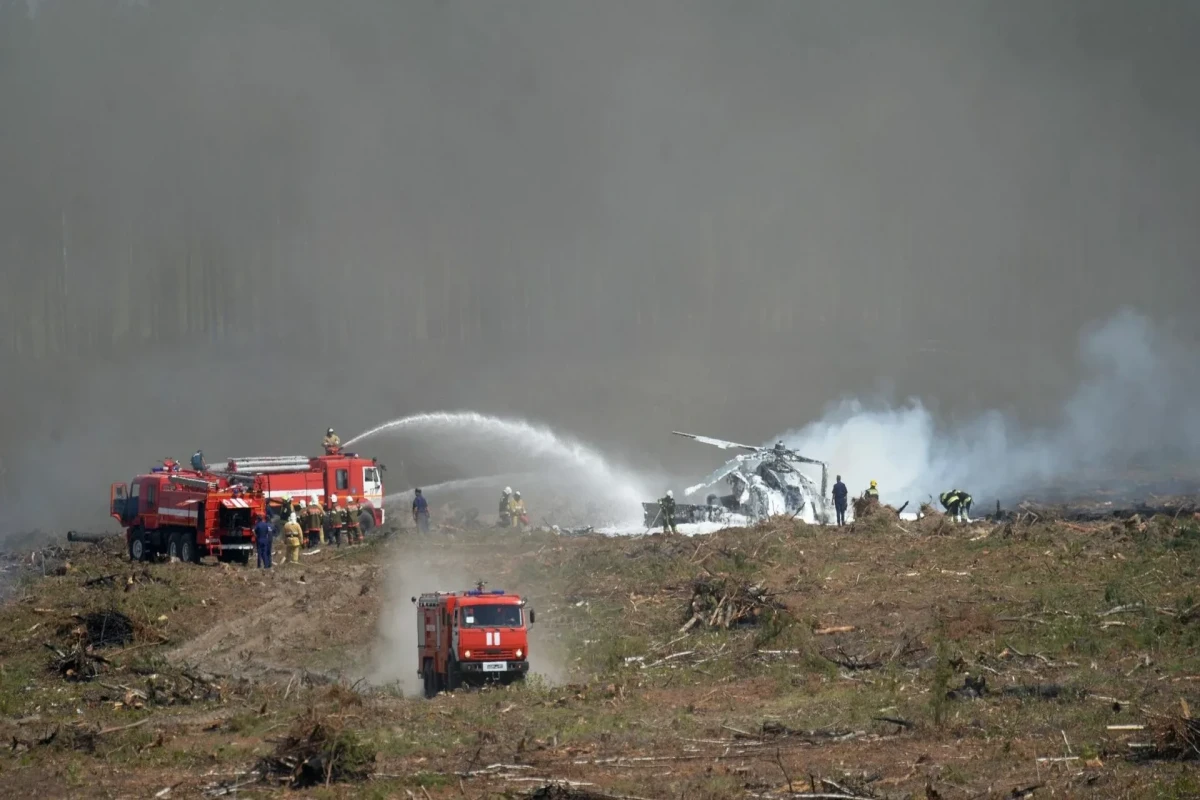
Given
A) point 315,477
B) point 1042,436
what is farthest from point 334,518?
point 1042,436

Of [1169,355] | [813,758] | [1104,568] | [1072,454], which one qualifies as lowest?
[813,758]

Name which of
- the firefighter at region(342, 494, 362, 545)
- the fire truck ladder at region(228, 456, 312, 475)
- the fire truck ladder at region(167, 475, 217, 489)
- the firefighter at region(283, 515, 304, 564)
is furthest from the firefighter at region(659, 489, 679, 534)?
the fire truck ladder at region(167, 475, 217, 489)

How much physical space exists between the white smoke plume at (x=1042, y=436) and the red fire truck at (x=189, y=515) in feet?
65.1

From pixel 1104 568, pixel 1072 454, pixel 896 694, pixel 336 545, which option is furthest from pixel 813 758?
pixel 1072 454

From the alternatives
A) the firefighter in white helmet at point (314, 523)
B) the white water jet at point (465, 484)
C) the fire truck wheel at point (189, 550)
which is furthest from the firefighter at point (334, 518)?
the white water jet at point (465, 484)

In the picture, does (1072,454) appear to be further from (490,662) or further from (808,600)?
(490,662)

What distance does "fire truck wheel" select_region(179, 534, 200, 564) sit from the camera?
116ft

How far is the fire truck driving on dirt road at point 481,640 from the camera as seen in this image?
20.0 meters

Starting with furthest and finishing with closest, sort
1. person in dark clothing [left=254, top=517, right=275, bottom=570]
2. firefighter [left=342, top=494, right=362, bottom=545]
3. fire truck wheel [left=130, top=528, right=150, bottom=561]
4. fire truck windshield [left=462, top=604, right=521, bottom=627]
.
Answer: firefighter [left=342, top=494, right=362, bottom=545] → fire truck wheel [left=130, top=528, right=150, bottom=561] → person in dark clothing [left=254, top=517, right=275, bottom=570] → fire truck windshield [left=462, top=604, right=521, bottom=627]

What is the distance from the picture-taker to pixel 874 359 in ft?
292

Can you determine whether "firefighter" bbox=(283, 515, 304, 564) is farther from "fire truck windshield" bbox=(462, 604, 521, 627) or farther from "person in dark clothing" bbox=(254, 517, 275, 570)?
"fire truck windshield" bbox=(462, 604, 521, 627)

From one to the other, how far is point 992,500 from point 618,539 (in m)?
23.2

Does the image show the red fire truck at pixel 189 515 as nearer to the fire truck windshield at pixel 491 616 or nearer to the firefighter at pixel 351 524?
the firefighter at pixel 351 524

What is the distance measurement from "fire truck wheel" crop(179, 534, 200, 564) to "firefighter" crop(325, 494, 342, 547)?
13.2 feet
